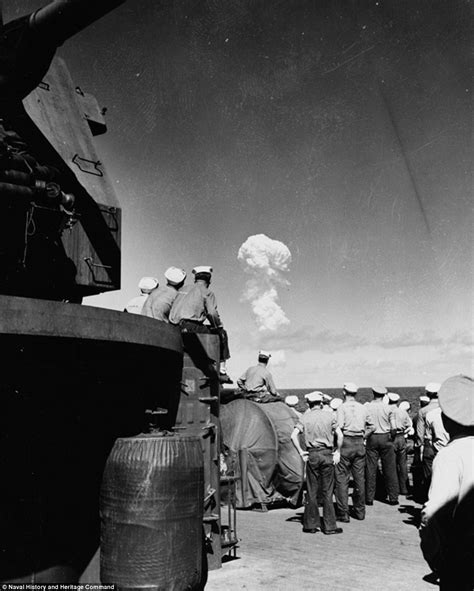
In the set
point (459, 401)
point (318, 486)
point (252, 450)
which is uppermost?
point (459, 401)

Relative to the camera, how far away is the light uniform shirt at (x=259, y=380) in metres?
13.0

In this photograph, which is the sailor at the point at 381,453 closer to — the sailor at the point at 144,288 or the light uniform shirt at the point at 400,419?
the light uniform shirt at the point at 400,419

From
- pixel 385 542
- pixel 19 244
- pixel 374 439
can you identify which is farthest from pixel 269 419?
pixel 19 244

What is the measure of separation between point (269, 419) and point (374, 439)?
200 cm

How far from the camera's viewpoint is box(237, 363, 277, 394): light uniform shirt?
13017mm

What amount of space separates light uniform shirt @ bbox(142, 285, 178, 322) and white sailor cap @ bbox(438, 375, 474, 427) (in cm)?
385

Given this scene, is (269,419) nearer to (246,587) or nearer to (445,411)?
(246,587)

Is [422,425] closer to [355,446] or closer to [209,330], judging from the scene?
[355,446]

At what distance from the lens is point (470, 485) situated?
3520mm

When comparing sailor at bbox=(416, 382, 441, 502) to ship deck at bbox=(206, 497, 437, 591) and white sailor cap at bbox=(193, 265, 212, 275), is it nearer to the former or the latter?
ship deck at bbox=(206, 497, 437, 591)

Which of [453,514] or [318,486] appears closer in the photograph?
[453,514]

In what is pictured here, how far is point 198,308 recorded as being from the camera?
22.4 feet

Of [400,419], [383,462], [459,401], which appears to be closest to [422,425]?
[400,419]

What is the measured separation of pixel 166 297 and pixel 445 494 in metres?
4.29
